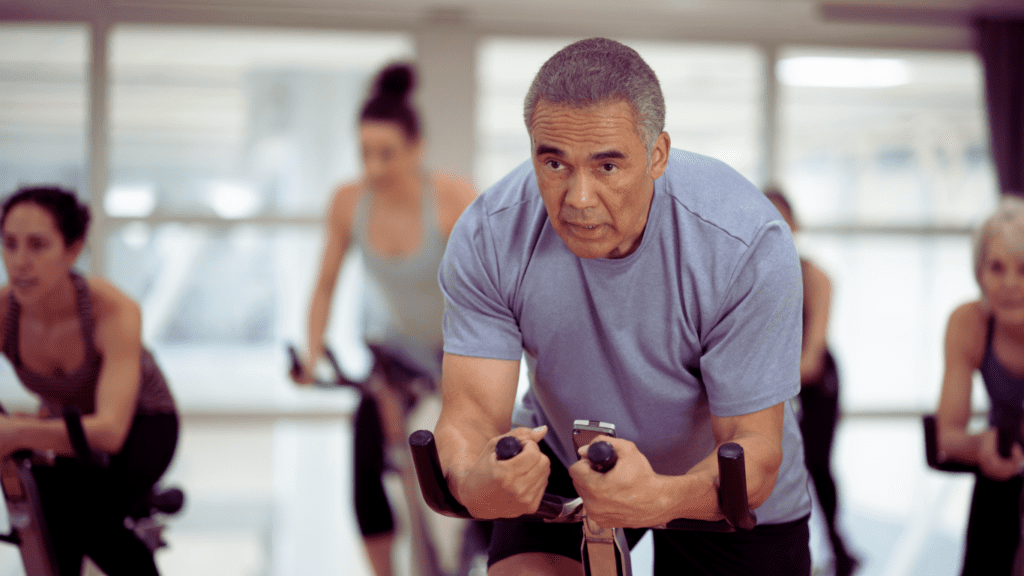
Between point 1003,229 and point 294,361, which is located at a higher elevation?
point 1003,229

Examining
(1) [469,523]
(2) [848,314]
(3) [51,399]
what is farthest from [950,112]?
(3) [51,399]

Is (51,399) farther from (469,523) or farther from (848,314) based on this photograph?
(848,314)

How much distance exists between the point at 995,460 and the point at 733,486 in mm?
1141

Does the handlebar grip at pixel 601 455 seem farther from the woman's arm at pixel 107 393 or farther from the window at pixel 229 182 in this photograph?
the window at pixel 229 182

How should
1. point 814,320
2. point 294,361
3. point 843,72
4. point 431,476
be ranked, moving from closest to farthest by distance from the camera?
point 431,476
point 294,361
point 814,320
point 843,72

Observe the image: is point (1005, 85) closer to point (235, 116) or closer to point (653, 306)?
point (653, 306)

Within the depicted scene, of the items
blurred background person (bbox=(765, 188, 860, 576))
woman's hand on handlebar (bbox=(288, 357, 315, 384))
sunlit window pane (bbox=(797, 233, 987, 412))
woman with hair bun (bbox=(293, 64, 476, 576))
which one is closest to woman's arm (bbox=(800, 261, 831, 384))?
blurred background person (bbox=(765, 188, 860, 576))

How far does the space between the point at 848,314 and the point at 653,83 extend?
474 cm

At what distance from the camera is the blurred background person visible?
2643mm

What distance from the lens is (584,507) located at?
96 centimetres

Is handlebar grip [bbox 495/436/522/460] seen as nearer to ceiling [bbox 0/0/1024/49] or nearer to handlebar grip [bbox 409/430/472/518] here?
handlebar grip [bbox 409/430/472/518]

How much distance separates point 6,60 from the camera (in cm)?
423

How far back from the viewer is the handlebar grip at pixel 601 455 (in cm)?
84

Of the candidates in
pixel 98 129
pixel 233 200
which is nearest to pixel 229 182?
pixel 233 200
